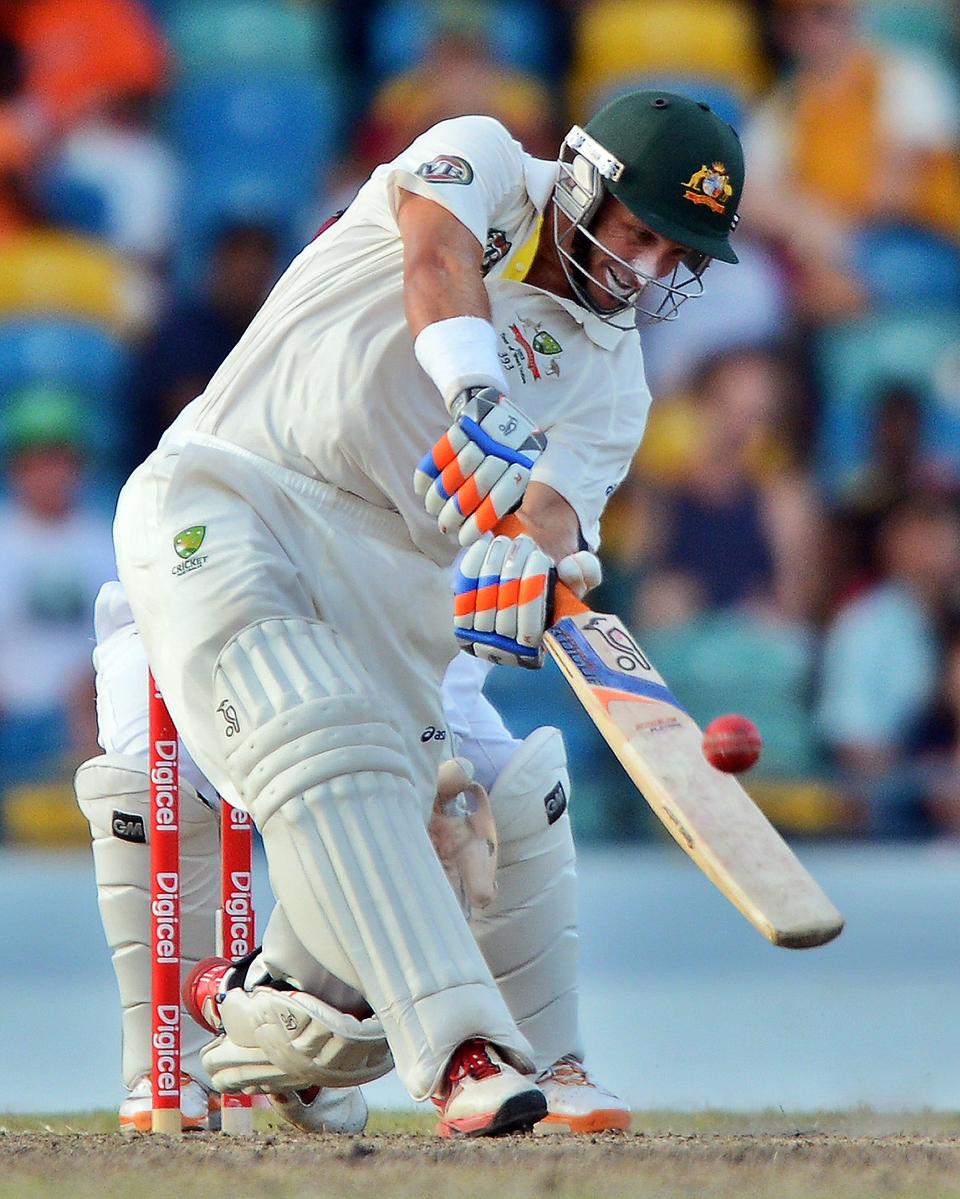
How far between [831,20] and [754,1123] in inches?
202

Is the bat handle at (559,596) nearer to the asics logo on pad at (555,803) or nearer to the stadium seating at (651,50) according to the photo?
the asics logo on pad at (555,803)

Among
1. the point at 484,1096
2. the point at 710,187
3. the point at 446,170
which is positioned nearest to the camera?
the point at 484,1096

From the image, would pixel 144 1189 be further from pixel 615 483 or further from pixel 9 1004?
pixel 9 1004

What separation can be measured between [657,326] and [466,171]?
4412 millimetres

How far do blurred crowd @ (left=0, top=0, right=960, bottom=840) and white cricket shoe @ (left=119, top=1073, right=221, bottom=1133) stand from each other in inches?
131

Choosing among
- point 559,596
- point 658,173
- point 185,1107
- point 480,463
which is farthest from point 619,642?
point 185,1107

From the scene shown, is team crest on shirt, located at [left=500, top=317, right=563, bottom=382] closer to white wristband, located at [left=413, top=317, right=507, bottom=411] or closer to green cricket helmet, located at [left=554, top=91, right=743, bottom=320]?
green cricket helmet, located at [left=554, top=91, right=743, bottom=320]

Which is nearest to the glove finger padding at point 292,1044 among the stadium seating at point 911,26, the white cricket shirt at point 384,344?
the white cricket shirt at point 384,344

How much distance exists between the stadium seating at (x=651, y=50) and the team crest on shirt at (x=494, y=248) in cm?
466

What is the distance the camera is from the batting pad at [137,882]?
328 cm

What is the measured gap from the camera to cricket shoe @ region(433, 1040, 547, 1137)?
248cm

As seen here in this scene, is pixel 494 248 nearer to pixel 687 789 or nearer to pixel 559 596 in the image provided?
pixel 559 596

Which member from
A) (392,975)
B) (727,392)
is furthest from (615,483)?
(727,392)

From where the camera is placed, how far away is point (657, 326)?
7.16 meters
